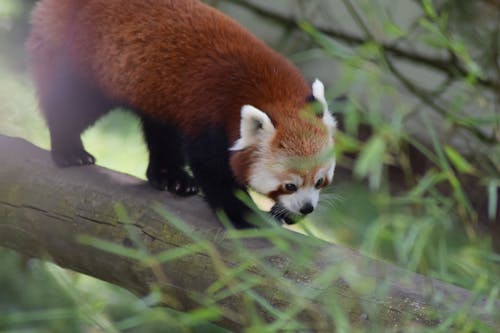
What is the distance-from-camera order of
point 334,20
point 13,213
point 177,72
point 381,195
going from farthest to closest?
1. point 334,20
2. point 177,72
3. point 13,213
4. point 381,195

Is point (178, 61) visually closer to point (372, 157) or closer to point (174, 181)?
point (174, 181)

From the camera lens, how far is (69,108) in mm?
3020

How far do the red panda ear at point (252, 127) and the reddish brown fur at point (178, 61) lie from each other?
0.13 feet

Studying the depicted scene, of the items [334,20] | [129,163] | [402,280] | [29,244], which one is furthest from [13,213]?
[334,20]

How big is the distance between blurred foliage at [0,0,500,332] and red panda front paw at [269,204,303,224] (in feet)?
0.58

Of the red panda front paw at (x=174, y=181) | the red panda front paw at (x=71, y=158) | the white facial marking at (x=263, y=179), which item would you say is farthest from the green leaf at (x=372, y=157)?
the red panda front paw at (x=71, y=158)

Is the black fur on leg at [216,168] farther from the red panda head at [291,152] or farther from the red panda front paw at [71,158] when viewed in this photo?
the red panda front paw at [71,158]

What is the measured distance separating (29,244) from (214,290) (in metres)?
0.68

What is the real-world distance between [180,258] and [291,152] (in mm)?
535

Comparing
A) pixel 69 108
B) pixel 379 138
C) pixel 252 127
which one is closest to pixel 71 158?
pixel 69 108

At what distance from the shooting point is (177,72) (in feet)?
9.00

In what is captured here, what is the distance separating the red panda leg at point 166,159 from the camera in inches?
113

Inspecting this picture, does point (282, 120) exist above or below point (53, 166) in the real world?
above

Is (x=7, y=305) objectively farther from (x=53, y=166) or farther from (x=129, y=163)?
(x=129, y=163)
